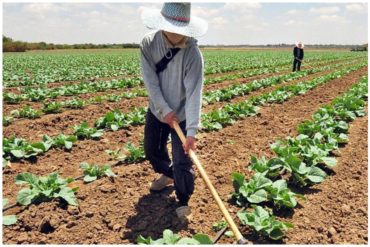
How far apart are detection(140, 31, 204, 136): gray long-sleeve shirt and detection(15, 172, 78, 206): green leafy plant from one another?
1.23 meters

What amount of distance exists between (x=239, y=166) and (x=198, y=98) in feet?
6.57

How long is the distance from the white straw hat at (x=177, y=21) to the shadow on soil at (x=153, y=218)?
1735mm

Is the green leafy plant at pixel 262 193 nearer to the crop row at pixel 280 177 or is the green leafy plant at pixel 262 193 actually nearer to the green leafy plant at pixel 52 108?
the crop row at pixel 280 177

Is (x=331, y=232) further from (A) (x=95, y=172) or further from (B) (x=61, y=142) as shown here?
(B) (x=61, y=142)

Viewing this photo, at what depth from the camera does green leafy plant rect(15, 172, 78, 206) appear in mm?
3990

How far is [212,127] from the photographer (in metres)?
6.96

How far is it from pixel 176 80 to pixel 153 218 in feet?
4.38

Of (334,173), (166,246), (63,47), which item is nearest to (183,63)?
(166,246)

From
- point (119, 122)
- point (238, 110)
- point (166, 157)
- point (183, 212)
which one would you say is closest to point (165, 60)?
point (166, 157)

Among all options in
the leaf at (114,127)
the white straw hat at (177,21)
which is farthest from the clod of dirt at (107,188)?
the leaf at (114,127)

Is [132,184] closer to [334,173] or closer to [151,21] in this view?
[151,21]

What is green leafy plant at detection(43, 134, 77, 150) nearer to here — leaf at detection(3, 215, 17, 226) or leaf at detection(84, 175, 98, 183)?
leaf at detection(84, 175, 98, 183)

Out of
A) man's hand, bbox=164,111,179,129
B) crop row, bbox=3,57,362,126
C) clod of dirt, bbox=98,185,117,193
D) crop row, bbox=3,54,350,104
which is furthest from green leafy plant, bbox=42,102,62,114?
man's hand, bbox=164,111,179,129

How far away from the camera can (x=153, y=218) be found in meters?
3.88
